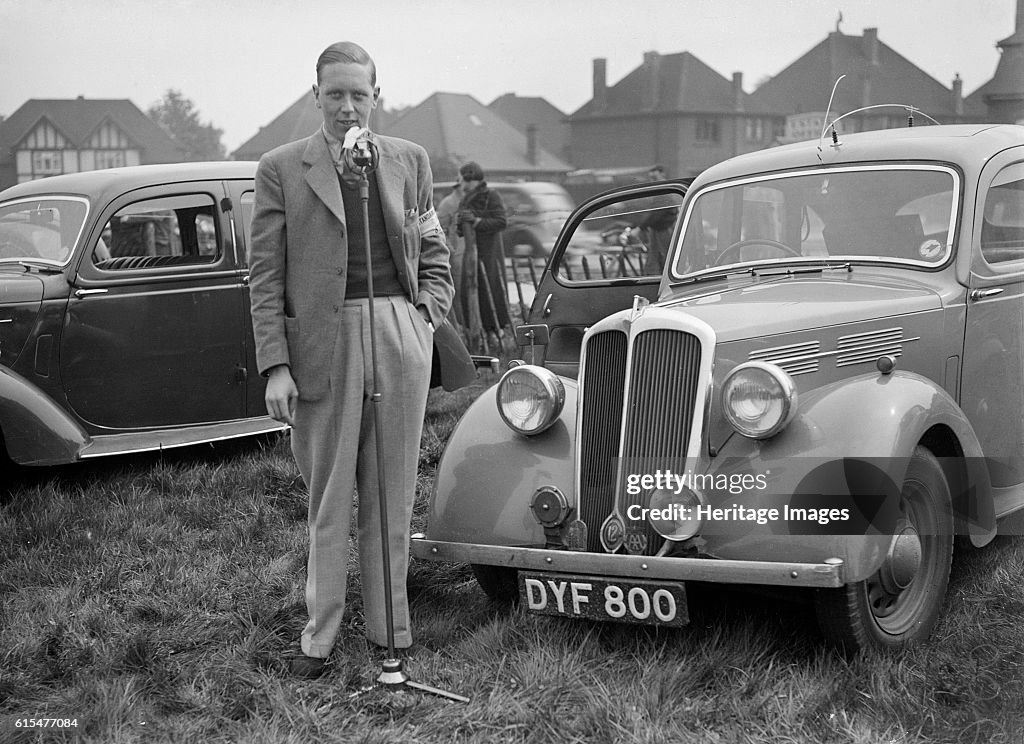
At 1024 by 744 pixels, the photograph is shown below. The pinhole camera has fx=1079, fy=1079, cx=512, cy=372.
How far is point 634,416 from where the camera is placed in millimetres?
3166

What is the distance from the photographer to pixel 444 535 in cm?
338

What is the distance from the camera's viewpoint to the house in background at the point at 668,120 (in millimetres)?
14578

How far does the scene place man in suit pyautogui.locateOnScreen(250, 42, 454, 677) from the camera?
2945mm

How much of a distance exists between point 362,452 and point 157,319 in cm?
292

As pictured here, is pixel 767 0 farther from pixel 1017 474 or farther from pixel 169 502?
pixel 169 502

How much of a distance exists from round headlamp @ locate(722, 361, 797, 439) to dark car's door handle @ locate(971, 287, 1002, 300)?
45.9 inches

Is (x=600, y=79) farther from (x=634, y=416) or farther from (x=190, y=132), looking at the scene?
(x=634, y=416)

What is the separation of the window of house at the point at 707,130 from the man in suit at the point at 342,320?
570 inches

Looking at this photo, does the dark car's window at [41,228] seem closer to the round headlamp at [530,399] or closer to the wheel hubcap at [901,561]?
the round headlamp at [530,399]

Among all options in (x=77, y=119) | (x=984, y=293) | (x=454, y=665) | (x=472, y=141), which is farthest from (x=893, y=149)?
(x=472, y=141)

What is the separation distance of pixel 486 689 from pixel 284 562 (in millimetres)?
1366

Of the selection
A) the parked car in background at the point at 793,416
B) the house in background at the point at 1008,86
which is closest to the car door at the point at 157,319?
the parked car in background at the point at 793,416

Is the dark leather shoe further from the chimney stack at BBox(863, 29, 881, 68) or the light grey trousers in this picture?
the chimney stack at BBox(863, 29, 881, 68)

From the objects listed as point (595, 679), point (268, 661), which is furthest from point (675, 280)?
point (268, 661)
